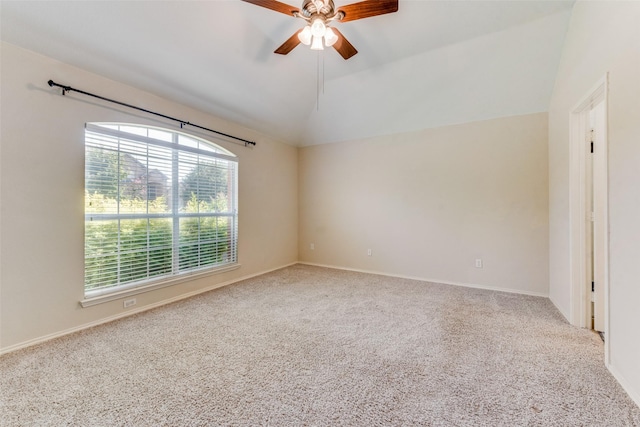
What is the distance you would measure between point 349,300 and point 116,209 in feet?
9.58

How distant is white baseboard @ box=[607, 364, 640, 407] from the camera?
1570mm

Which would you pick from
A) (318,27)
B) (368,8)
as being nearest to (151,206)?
(318,27)

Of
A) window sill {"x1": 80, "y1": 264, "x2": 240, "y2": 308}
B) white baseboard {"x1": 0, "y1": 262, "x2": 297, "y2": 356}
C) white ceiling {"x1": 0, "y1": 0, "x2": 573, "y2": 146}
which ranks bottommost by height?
white baseboard {"x1": 0, "y1": 262, "x2": 297, "y2": 356}

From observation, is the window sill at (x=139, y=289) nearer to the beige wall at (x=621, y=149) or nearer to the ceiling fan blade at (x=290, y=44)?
the ceiling fan blade at (x=290, y=44)

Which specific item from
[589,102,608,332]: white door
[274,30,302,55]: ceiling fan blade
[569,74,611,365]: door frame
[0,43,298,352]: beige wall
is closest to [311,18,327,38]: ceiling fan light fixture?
[274,30,302,55]: ceiling fan blade

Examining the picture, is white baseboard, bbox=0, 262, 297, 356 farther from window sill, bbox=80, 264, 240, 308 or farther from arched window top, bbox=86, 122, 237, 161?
arched window top, bbox=86, 122, 237, 161

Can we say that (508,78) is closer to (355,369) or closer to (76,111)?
(355,369)

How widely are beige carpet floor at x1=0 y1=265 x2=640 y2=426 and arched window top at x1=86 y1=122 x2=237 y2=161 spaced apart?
6.69 ft

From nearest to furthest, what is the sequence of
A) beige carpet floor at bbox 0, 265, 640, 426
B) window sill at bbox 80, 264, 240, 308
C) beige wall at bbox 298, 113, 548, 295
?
beige carpet floor at bbox 0, 265, 640, 426 → window sill at bbox 80, 264, 240, 308 → beige wall at bbox 298, 113, 548, 295

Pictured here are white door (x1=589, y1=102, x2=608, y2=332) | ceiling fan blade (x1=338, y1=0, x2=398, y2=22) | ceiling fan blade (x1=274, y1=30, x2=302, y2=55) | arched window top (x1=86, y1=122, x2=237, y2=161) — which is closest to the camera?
ceiling fan blade (x1=338, y1=0, x2=398, y2=22)

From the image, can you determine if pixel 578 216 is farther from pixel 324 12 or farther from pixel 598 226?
pixel 324 12

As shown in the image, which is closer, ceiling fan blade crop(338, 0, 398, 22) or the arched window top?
ceiling fan blade crop(338, 0, 398, 22)

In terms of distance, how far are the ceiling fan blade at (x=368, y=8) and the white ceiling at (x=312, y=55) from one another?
101cm

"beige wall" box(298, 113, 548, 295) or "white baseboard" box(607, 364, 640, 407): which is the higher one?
"beige wall" box(298, 113, 548, 295)
